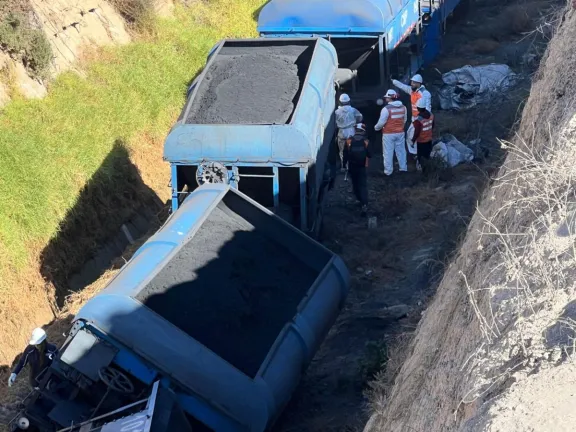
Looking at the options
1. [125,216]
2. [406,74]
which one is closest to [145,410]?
[125,216]

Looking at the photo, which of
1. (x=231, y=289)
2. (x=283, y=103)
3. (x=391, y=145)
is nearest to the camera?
(x=231, y=289)

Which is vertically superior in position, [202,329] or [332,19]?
[202,329]

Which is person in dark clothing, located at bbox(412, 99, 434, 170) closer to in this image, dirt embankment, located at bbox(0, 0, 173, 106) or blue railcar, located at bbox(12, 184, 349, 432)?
blue railcar, located at bbox(12, 184, 349, 432)

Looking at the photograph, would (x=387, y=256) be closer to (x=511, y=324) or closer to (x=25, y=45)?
(x=511, y=324)

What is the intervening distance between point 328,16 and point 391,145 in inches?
88.3

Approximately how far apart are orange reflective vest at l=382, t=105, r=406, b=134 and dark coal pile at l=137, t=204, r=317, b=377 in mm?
4602

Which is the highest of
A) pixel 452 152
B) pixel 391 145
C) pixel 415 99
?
pixel 415 99

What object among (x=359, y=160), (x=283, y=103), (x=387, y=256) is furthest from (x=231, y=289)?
(x=359, y=160)

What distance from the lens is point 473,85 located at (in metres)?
14.9

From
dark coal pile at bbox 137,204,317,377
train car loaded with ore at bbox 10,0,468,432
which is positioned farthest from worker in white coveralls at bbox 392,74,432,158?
dark coal pile at bbox 137,204,317,377

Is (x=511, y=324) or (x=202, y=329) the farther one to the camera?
(x=202, y=329)

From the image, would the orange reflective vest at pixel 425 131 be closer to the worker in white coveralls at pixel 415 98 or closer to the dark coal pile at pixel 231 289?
the worker in white coveralls at pixel 415 98

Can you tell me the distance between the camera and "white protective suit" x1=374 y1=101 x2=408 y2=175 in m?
12.0

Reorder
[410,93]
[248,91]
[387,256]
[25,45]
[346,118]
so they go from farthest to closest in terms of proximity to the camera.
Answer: [25,45] → [410,93] → [346,118] → [387,256] → [248,91]
